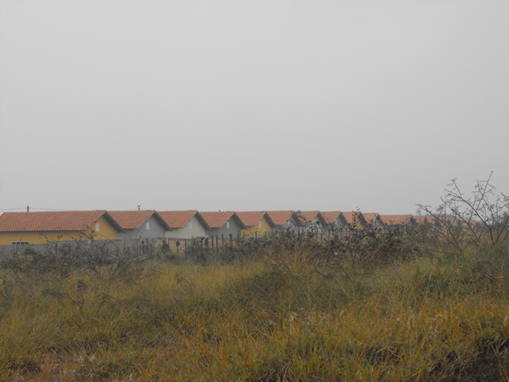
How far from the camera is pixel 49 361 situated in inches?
235

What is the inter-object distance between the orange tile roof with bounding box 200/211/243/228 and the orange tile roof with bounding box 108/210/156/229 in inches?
327

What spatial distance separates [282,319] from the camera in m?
6.74

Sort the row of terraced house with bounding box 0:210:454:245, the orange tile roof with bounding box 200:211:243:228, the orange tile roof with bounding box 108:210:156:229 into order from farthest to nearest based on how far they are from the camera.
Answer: the orange tile roof with bounding box 200:211:243:228, the orange tile roof with bounding box 108:210:156:229, the row of terraced house with bounding box 0:210:454:245

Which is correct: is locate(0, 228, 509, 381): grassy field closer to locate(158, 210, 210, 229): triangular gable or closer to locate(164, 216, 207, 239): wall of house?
locate(158, 210, 210, 229): triangular gable

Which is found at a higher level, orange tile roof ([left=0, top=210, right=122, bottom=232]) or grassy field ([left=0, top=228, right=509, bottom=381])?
orange tile roof ([left=0, top=210, right=122, bottom=232])

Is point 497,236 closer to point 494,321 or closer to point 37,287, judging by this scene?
point 494,321

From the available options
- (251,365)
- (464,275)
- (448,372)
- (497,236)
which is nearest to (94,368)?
(251,365)

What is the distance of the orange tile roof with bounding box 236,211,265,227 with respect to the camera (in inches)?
2062

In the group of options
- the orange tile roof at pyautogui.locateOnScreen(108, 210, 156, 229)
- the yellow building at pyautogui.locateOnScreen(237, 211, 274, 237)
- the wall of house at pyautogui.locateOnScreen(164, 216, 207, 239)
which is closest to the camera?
the orange tile roof at pyautogui.locateOnScreen(108, 210, 156, 229)

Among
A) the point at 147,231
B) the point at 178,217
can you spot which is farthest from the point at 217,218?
the point at 147,231

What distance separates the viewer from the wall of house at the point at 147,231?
142 feet

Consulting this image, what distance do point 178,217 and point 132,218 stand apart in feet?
18.8

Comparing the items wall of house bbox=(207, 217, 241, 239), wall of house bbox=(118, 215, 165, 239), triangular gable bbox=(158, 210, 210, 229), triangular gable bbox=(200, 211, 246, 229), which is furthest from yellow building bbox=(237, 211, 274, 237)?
wall of house bbox=(118, 215, 165, 239)

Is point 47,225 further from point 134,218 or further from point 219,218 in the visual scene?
point 219,218
